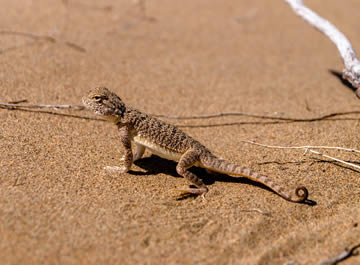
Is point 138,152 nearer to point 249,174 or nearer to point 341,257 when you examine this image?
point 249,174

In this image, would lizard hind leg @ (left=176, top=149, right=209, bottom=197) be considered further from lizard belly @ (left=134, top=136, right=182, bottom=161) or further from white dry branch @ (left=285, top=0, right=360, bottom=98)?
white dry branch @ (left=285, top=0, right=360, bottom=98)

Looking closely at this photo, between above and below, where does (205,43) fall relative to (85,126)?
above

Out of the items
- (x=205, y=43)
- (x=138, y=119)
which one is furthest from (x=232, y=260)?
(x=205, y=43)

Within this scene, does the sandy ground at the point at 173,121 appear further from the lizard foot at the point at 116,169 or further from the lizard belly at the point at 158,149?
the lizard belly at the point at 158,149

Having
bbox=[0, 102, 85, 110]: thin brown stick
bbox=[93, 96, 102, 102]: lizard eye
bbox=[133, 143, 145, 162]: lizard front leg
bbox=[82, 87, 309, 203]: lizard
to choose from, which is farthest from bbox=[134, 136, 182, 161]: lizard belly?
bbox=[0, 102, 85, 110]: thin brown stick

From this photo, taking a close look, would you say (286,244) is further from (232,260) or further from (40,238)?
(40,238)

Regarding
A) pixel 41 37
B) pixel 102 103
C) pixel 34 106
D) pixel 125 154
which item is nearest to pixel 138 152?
pixel 125 154

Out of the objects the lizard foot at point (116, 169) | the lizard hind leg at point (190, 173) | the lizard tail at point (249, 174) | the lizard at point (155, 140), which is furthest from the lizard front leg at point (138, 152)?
the lizard tail at point (249, 174)
